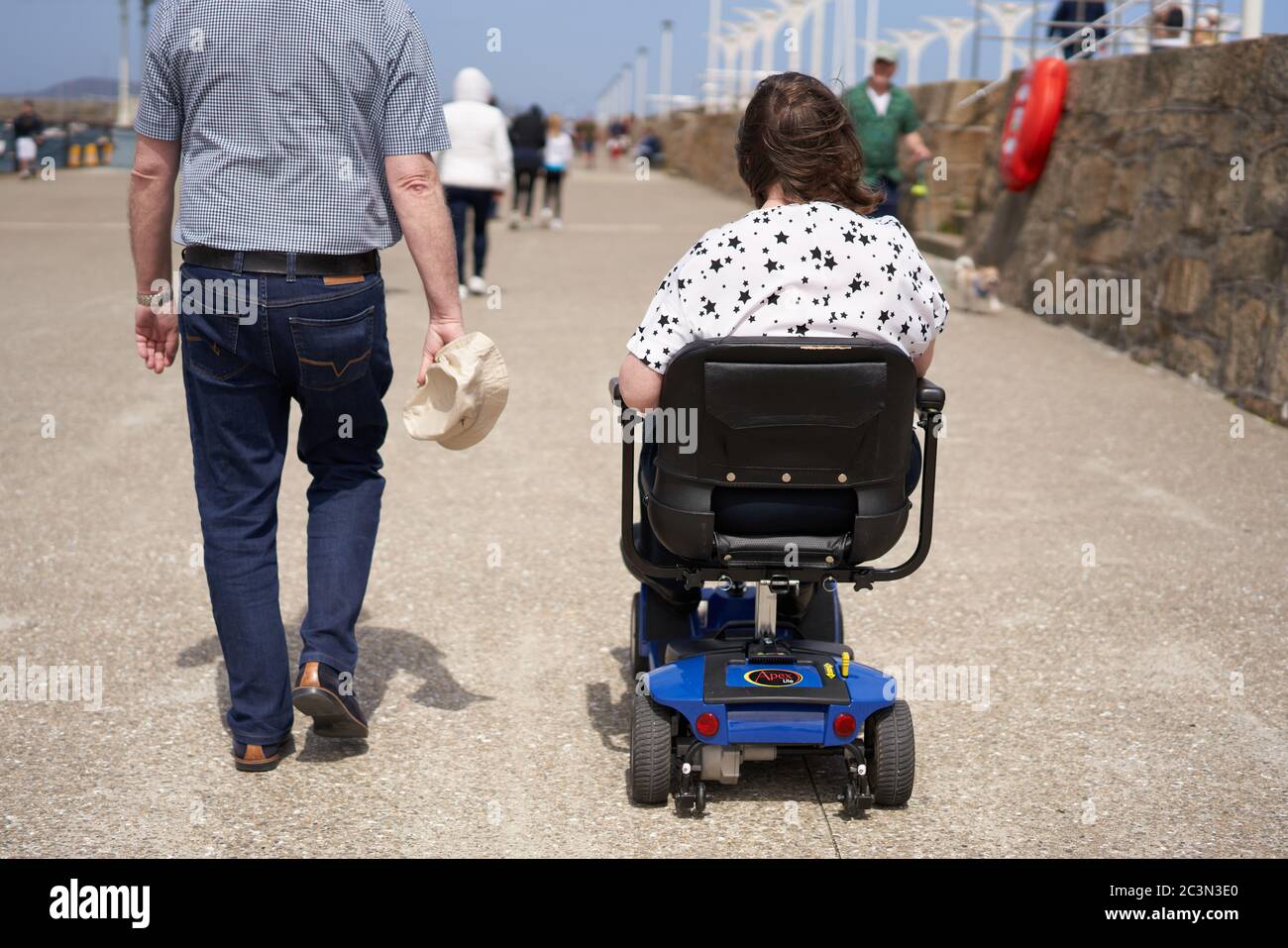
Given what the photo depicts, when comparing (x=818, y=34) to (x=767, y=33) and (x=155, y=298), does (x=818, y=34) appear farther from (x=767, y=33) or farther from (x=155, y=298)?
(x=155, y=298)

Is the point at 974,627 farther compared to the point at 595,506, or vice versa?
the point at 595,506

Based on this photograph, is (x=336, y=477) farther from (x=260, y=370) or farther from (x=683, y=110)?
(x=683, y=110)

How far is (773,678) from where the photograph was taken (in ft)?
10.3

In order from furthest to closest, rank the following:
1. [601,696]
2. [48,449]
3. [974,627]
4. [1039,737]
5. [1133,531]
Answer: [48,449]
[1133,531]
[974,627]
[601,696]
[1039,737]

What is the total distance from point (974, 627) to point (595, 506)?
71.0 inches

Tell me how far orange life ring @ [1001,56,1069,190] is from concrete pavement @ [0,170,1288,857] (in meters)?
3.00

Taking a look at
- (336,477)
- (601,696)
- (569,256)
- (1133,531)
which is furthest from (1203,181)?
(569,256)

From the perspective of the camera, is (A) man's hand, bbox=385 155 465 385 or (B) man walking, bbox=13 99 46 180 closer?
(A) man's hand, bbox=385 155 465 385

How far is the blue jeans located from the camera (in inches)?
123

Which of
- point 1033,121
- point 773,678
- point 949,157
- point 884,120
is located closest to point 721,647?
point 773,678

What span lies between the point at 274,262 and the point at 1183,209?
662 cm

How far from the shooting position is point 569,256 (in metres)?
15.1

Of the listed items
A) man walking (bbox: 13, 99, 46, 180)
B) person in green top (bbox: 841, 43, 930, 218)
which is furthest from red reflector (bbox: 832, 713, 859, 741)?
man walking (bbox: 13, 99, 46, 180)
